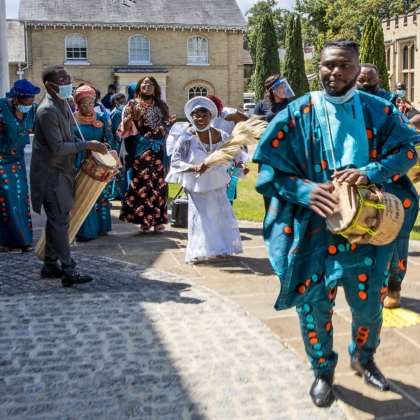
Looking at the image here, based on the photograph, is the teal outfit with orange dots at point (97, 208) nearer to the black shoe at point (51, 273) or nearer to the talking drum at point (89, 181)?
the talking drum at point (89, 181)

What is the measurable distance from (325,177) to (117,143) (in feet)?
25.3

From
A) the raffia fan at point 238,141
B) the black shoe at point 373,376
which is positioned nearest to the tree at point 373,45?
the raffia fan at point 238,141

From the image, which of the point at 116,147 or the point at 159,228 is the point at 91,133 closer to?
the point at 159,228

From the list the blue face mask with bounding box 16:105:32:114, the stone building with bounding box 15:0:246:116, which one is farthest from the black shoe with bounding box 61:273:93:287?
the stone building with bounding box 15:0:246:116

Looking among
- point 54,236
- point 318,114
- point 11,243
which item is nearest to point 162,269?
point 54,236

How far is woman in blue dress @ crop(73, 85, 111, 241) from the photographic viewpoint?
7.80 m

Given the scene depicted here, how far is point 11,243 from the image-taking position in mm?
7688

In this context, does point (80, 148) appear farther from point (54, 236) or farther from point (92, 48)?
point (92, 48)

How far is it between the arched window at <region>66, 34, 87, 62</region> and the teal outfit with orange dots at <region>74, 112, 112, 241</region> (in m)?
32.4

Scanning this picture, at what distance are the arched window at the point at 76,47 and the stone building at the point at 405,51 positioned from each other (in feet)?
70.3

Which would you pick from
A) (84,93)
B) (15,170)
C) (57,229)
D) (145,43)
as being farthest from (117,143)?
(145,43)

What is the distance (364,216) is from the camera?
3262 millimetres

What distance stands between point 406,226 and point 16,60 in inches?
1469

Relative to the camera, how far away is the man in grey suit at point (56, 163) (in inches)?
233
